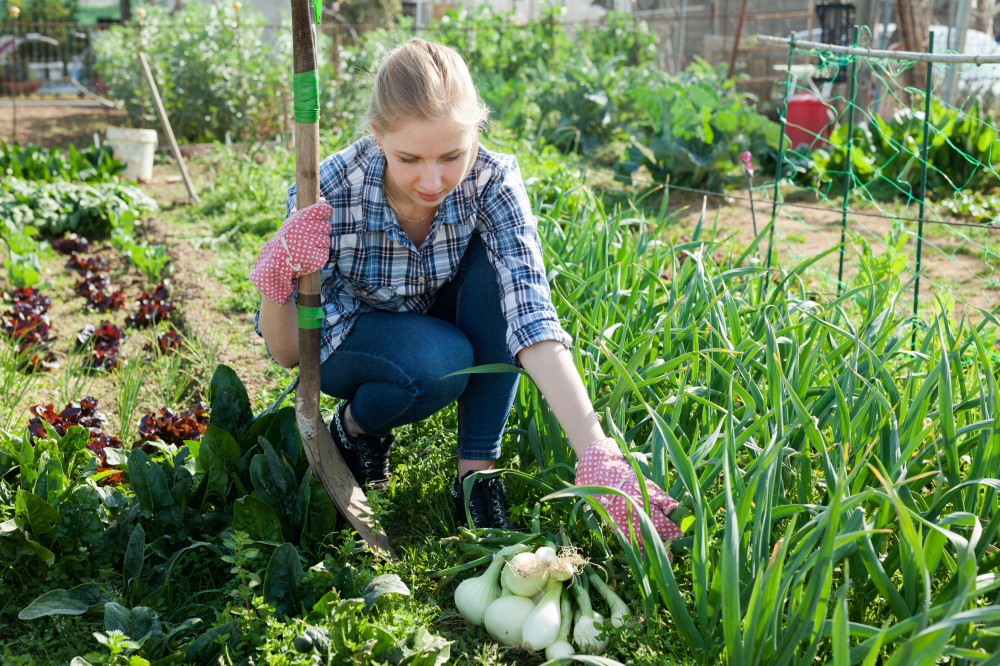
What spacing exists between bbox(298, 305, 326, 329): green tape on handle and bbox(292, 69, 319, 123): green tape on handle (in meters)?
0.38

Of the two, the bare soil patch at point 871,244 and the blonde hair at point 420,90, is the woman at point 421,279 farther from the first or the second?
the bare soil patch at point 871,244

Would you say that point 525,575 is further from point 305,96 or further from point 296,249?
point 305,96

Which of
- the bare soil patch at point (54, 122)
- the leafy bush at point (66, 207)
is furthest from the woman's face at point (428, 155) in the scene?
the bare soil patch at point (54, 122)

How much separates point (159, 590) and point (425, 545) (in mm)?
513

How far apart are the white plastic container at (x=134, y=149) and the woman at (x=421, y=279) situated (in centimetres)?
471

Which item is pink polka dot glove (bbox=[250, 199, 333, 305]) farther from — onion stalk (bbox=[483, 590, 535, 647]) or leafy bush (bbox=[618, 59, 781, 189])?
leafy bush (bbox=[618, 59, 781, 189])

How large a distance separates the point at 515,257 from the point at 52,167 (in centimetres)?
452

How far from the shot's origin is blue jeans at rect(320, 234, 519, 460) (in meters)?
1.86

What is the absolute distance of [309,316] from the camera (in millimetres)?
1784

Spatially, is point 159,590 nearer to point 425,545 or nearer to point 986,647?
point 425,545

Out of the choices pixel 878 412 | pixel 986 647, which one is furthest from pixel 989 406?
pixel 986 647

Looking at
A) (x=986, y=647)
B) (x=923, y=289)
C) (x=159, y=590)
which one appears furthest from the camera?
(x=923, y=289)

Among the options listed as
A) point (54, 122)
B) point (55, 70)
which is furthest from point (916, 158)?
point (55, 70)

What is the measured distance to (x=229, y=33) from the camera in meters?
7.67
